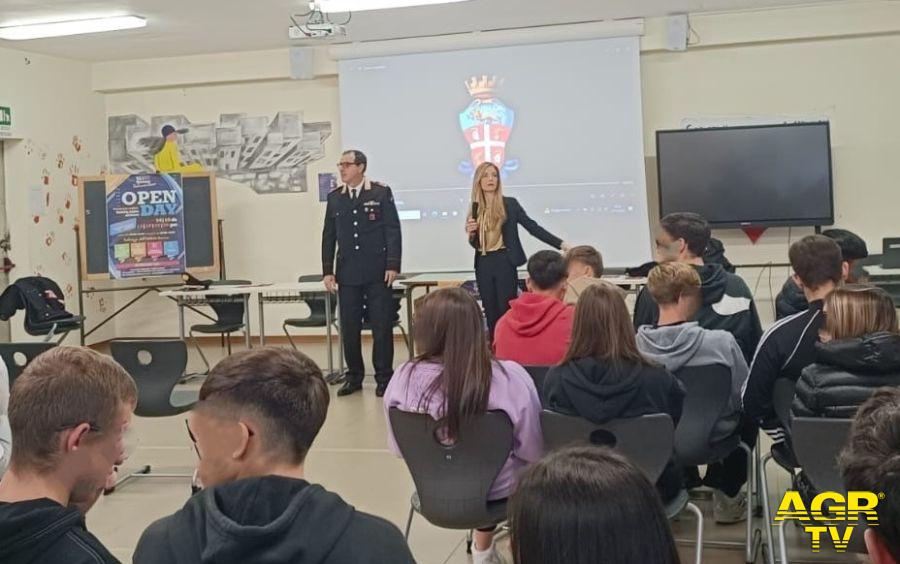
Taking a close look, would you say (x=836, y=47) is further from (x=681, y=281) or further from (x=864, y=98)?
(x=681, y=281)

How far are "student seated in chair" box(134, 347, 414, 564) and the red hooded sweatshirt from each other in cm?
212

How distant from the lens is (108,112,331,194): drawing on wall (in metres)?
9.18

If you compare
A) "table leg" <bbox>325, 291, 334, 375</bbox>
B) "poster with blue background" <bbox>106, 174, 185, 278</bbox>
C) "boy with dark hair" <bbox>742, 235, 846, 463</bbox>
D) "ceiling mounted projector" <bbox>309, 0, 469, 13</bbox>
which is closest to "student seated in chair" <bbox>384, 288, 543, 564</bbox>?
"boy with dark hair" <bbox>742, 235, 846, 463</bbox>

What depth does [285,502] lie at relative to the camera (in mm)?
1350

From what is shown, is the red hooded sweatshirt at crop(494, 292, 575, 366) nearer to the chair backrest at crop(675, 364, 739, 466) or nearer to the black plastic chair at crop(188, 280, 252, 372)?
the chair backrest at crop(675, 364, 739, 466)

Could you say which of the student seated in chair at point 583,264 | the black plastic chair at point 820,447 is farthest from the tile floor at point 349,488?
the student seated in chair at point 583,264

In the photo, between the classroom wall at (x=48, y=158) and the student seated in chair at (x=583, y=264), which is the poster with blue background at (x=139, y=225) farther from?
the student seated in chair at (x=583, y=264)

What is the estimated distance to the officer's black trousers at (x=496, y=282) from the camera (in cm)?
625

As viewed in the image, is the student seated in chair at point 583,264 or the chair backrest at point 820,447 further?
the student seated in chair at point 583,264

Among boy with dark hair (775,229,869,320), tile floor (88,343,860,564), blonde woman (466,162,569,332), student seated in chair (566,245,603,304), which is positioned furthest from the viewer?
blonde woman (466,162,569,332)

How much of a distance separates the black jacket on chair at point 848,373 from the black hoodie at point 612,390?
38 centimetres

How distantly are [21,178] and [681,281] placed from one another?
7183mm

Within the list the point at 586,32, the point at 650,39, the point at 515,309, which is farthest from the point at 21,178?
the point at 515,309

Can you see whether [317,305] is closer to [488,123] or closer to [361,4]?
[488,123]
